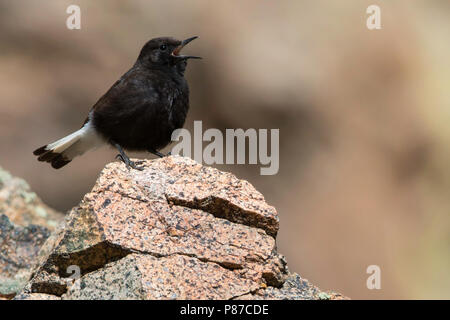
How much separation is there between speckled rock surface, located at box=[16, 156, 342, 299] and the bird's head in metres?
2.36

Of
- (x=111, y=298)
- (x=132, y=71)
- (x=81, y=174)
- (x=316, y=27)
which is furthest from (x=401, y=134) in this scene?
(x=111, y=298)

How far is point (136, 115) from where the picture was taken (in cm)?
712

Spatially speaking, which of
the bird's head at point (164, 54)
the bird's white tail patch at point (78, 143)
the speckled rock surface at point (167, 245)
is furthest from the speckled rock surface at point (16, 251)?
the bird's head at point (164, 54)

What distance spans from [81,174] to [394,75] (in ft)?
25.3

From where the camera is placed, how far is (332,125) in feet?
50.2

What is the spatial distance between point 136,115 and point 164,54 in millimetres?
1076

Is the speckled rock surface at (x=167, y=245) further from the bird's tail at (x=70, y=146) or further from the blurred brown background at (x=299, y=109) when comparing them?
the blurred brown background at (x=299, y=109)

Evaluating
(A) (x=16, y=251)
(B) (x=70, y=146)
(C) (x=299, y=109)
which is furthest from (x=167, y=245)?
(C) (x=299, y=109)

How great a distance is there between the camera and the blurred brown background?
14.4 meters

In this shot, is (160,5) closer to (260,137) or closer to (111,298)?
(260,137)

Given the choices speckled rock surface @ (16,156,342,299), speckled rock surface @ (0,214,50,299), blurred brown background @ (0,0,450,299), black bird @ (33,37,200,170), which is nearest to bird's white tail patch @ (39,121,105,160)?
black bird @ (33,37,200,170)
